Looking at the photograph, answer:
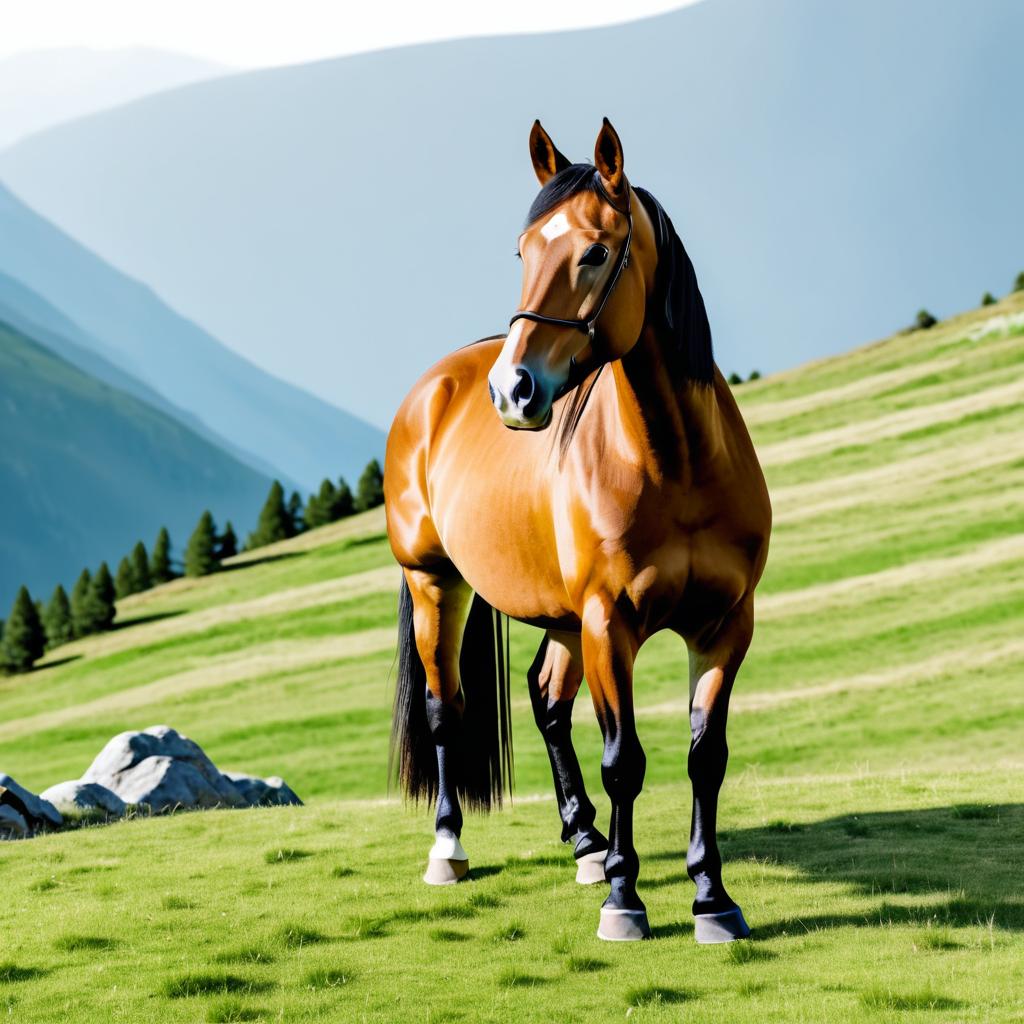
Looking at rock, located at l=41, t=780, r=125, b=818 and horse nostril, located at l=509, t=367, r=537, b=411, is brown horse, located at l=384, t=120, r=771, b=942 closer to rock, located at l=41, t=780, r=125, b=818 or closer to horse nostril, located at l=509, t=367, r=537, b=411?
horse nostril, located at l=509, t=367, r=537, b=411

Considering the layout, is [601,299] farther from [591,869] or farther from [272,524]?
[272,524]

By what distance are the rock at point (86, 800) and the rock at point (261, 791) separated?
7.19 feet

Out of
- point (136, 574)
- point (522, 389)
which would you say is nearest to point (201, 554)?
point (136, 574)

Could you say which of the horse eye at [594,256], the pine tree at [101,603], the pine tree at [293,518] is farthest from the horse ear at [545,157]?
the pine tree at [293,518]

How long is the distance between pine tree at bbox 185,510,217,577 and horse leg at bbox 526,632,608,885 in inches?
1934

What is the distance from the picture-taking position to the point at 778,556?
3688 cm

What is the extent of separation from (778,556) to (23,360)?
181048mm

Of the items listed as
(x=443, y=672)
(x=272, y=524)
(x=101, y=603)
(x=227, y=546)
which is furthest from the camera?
(x=272, y=524)

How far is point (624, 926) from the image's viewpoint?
249 inches

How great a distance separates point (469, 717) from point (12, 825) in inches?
200

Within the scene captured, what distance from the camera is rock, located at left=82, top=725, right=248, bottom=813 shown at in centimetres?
1309

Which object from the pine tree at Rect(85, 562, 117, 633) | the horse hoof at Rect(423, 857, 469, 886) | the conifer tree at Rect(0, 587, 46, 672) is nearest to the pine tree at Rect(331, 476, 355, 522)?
the pine tree at Rect(85, 562, 117, 633)

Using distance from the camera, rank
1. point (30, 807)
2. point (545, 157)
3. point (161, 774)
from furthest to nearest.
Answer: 1. point (161, 774)
2. point (30, 807)
3. point (545, 157)

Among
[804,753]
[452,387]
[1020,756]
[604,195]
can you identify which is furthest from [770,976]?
[804,753]
